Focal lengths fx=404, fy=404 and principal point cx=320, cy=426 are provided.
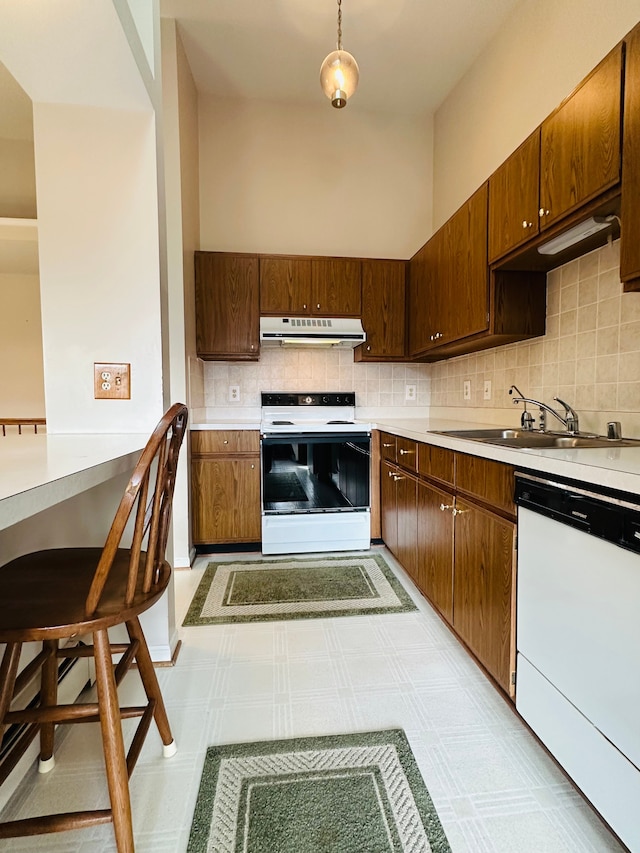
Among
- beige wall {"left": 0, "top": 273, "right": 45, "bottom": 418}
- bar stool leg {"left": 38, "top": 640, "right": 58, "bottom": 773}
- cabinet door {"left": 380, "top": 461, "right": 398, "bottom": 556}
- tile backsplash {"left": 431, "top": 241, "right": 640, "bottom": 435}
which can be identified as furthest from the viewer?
beige wall {"left": 0, "top": 273, "right": 45, "bottom": 418}

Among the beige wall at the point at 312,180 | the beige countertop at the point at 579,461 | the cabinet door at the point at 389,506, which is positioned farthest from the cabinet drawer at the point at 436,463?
the beige wall at the point at 312,180

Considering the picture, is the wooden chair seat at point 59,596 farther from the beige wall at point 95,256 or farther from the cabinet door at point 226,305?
the cabinet door at point 226,305

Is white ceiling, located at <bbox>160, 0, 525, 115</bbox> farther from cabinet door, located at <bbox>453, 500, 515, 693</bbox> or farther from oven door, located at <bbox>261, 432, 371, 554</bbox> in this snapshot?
cabinet door, located at <bbox>453, 500, 515, 693</bbox>

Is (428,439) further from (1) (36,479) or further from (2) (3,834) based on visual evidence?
(2) (3,834)

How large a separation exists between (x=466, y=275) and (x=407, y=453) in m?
0.99

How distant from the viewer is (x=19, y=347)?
3.50 m

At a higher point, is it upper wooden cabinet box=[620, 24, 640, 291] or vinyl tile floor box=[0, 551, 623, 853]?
upper wooden cabinet box=[620, 24, 640, 291]

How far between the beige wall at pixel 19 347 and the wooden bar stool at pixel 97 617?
10.1 ft

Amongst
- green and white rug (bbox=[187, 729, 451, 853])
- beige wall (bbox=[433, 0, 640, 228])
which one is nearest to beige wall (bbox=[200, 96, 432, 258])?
beige wall (bbox=[433, 0, 640, 228])

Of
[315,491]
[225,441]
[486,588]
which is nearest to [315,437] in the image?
[315,491]

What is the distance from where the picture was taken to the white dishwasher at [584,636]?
2.69 feet

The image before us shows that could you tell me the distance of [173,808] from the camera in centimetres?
101

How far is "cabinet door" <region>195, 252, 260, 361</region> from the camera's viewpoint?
111 inches

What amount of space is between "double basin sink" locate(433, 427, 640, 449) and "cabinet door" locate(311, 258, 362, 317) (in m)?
1.46
